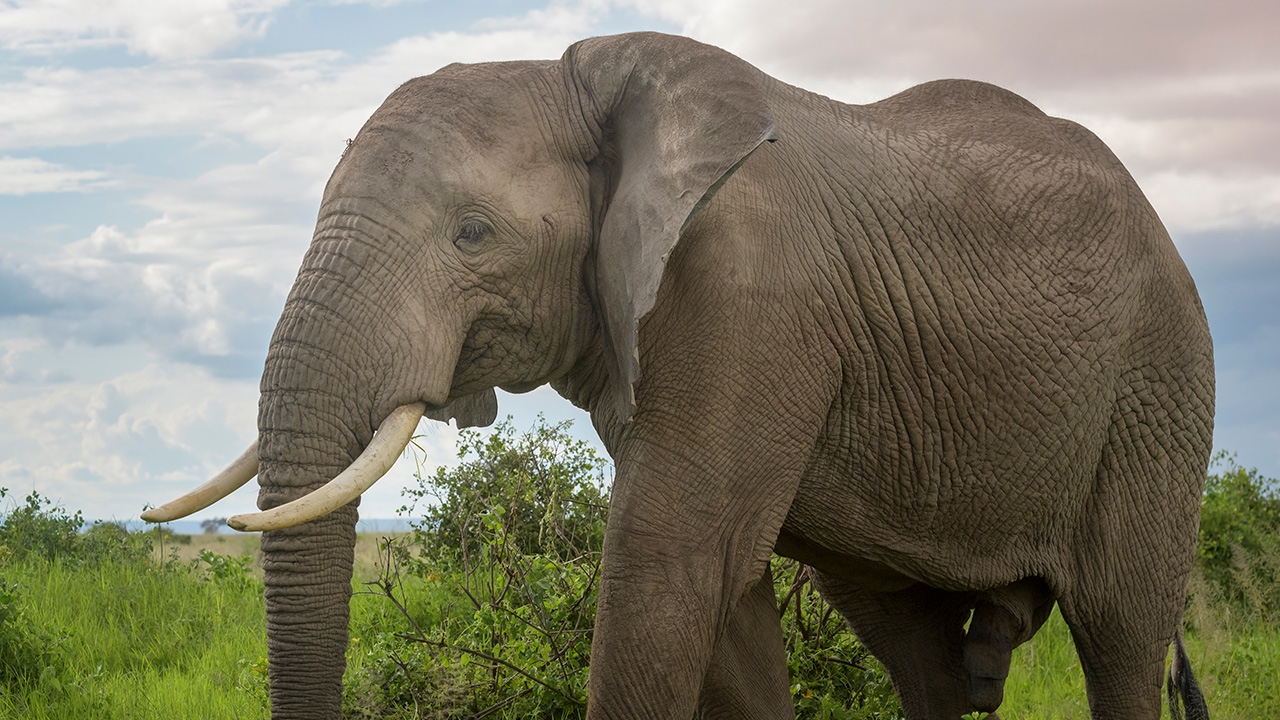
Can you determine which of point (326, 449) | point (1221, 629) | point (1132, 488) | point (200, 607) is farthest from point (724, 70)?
point (1221, 629)

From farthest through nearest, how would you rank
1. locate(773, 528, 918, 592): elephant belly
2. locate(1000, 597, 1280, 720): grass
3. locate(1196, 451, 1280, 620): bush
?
locate(1196, 451, 1280, 620): bush, locate(1000, 597, 1280, 720): grass, locate(773, 528, 918, 592): elephant belly

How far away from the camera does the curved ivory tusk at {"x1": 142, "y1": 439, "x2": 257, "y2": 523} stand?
391cm

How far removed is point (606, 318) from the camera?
4051 mm

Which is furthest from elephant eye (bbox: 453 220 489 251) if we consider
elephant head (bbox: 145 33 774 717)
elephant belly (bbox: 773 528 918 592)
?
elephant belly (bbox: 773 528 918 592)

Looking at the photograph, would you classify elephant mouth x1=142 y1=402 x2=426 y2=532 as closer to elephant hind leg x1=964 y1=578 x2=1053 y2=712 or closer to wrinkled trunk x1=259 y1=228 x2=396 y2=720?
wrinkled trunk x1=259 y1=228 x2=396 y2=720

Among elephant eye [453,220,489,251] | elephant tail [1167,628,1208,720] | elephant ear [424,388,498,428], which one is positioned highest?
elephant eye [453,220,489,251]

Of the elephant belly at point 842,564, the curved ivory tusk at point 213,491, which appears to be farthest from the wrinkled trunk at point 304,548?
the elephant belly at point 842,564

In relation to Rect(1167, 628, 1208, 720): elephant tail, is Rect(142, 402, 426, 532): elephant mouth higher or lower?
higher

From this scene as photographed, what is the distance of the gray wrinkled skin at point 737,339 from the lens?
3.86m

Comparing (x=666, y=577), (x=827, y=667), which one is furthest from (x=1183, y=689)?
(x=666, y=577)

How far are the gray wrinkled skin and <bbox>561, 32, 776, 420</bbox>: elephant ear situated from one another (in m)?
0.01

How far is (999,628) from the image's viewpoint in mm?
5312

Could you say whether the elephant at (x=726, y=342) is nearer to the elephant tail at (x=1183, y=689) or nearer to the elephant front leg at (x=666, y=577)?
the elephant front leg at (x=666, y=577)

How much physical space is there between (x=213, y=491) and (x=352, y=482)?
0.60 m
